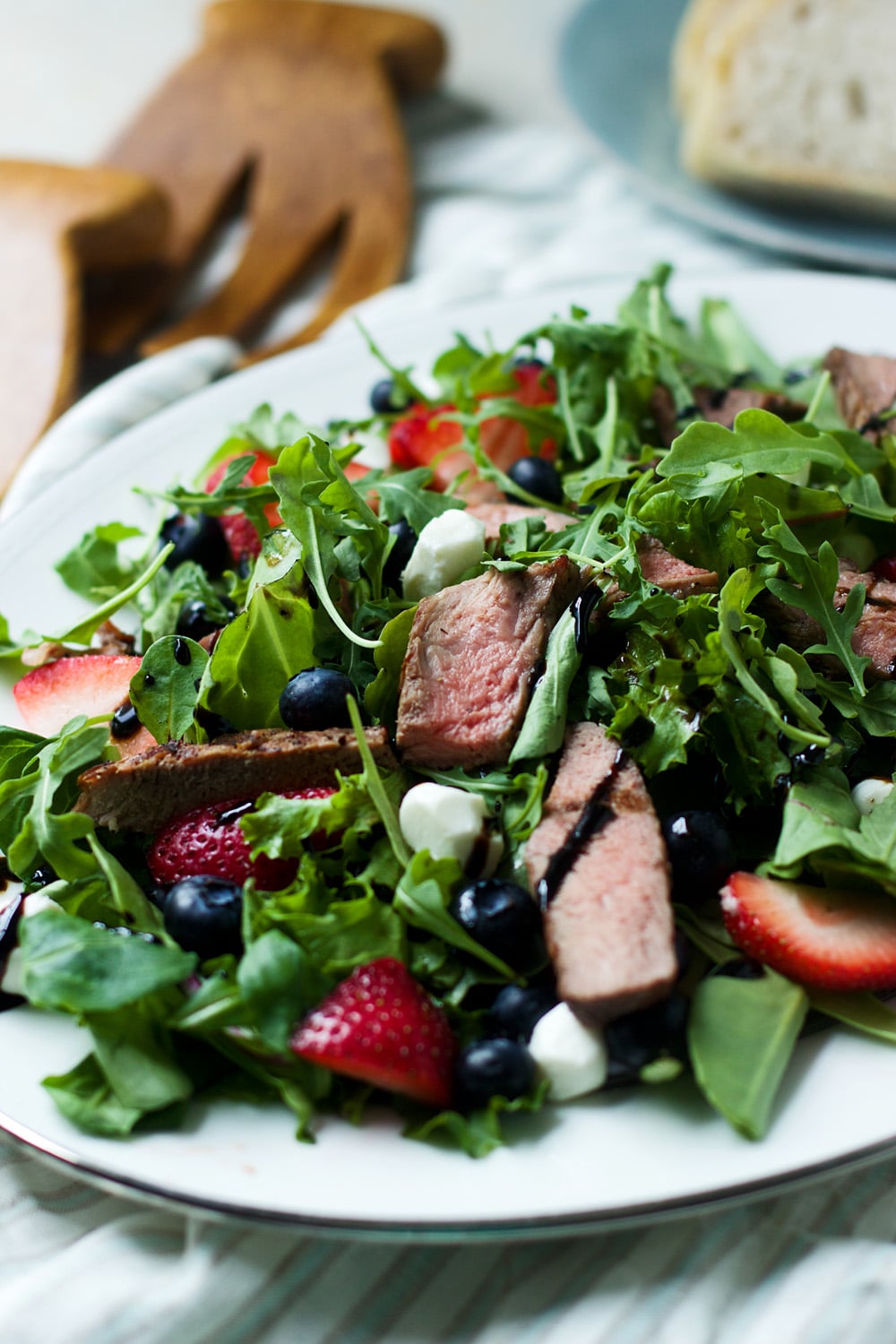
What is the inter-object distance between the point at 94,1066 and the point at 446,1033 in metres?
0.54

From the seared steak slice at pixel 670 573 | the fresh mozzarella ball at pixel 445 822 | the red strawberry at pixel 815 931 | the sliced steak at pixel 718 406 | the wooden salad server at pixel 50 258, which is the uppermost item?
the wooden salad server at pixel 50 258

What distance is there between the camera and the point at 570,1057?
1821 millimetres

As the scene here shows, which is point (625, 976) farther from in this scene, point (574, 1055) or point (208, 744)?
point (208, 744)

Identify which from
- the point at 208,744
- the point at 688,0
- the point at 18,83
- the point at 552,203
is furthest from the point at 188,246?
the point at 208,744

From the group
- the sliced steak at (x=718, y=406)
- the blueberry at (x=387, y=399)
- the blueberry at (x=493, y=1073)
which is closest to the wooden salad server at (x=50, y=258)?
the blueberry at (x=387, y=399)

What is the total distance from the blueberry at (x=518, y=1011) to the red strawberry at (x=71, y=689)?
41.2 inches

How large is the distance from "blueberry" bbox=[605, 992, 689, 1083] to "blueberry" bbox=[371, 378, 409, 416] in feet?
6.37

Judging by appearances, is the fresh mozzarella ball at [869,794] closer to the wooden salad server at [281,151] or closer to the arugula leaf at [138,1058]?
the arugula leaf at [138,1058]

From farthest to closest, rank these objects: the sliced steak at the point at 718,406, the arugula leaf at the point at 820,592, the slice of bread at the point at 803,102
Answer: the slice of bread at the point at 803,102 → the sliced steak at the point at 718,406 → the arugula leaf at the point at 820,592

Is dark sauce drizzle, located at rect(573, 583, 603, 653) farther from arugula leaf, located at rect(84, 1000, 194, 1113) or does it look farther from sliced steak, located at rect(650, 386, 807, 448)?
arugula leaf, located at rect(84, 1000, 194, 1113)

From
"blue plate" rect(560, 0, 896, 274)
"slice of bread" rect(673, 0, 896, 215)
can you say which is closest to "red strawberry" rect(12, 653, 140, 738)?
"blue plate" rect(560, 0, 896, 274)

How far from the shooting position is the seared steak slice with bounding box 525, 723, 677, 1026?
184cm

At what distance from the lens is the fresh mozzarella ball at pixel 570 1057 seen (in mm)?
1821

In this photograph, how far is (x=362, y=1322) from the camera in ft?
5.78
